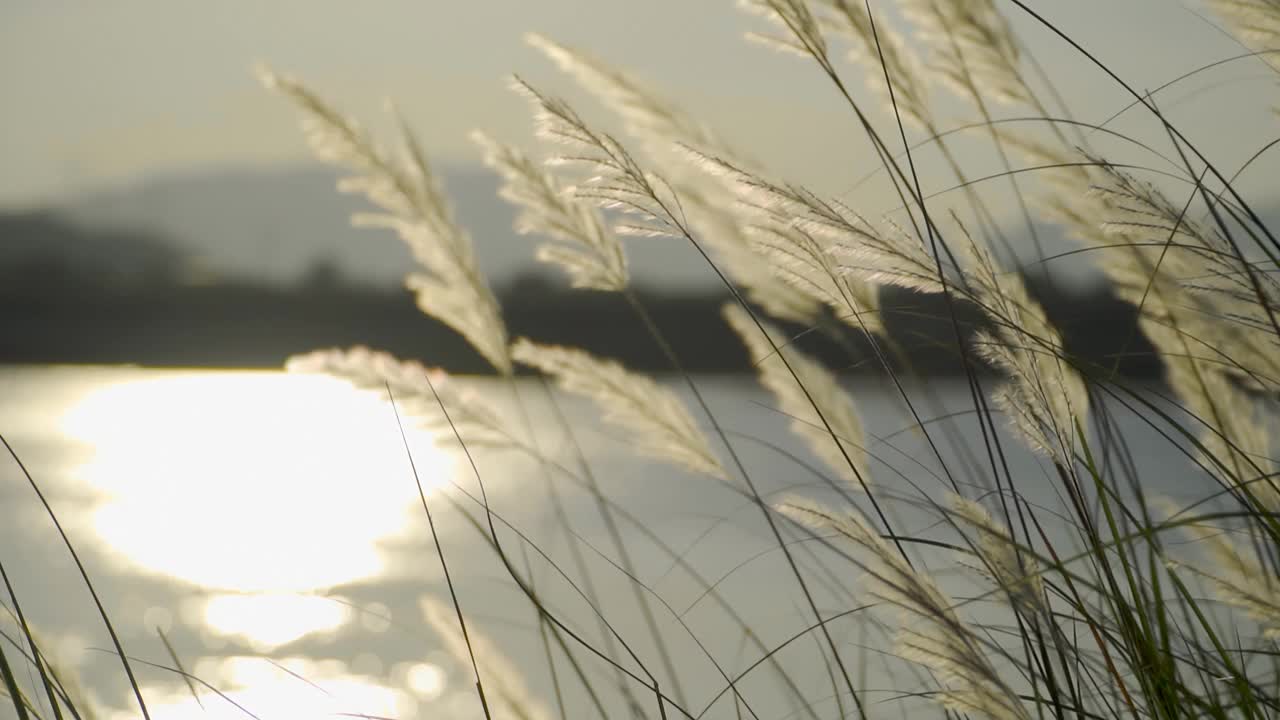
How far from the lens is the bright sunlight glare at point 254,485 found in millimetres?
3506

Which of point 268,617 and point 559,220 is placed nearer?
point 559,220

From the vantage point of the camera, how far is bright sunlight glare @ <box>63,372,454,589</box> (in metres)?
3.51

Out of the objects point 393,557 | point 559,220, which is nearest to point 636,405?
point 559,220

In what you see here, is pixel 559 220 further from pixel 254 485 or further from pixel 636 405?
pixel 254 485

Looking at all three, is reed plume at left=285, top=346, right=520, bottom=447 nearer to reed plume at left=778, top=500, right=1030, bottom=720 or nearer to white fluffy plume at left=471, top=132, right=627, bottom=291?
white fluffy plume at left=471, top=132, right=627, bottom=291

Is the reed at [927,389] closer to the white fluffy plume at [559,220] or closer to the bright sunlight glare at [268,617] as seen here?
the white fluffy plume at [559,220]

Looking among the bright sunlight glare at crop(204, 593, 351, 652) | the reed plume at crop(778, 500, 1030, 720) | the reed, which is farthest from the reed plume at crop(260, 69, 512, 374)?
the bright sunlight glare at crop(204, 593, 351, 652)

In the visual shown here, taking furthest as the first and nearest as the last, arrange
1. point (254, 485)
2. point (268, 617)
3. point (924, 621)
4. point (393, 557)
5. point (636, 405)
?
point (254, 485), point (393, 557), point (268, 617), point (636, 405), point (924, 621)

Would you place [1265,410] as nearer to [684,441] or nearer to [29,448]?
[684,441]

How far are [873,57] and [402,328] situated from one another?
10.9 m

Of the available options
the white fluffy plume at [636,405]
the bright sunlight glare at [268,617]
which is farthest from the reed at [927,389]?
the bright sunlight glare at [268,617]

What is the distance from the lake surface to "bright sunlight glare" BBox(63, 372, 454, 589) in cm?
2

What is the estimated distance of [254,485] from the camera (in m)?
4.82

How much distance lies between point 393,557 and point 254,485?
1431 millimetres
